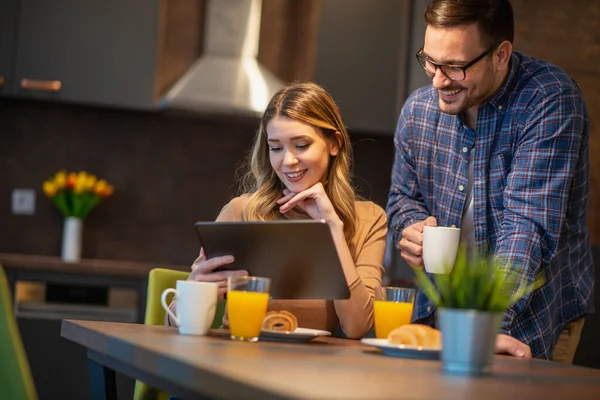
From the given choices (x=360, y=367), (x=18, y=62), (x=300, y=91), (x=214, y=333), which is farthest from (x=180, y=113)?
(x=360, y=367)

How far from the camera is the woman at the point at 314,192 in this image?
2.13 m

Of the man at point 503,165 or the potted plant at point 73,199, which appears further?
the potted plant at point 73,199

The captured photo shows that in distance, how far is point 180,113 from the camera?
4.31 metres

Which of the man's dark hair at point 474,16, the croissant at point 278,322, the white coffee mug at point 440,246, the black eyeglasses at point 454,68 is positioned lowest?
the croissant at point 278,322

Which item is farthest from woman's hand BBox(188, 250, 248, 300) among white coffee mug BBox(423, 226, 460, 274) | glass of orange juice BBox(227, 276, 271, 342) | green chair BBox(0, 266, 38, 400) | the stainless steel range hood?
the stainless steel range hood

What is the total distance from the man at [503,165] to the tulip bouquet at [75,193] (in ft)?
6.66

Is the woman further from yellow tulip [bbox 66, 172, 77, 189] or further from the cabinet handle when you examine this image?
yellow tulip [bbox 66, 172, 77, 189]

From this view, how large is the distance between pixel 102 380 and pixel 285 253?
39cm

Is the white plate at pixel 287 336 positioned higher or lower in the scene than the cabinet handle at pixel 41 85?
lower

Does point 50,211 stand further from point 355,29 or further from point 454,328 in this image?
point 454,328

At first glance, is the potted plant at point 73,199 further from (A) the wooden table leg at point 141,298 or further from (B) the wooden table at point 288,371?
(B) the wooden table at point 288,371

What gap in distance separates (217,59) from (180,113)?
282mm

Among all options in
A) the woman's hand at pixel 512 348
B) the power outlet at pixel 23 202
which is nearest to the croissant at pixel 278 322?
the woman's hand at pixel 512 348

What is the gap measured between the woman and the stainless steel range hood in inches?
68.0
